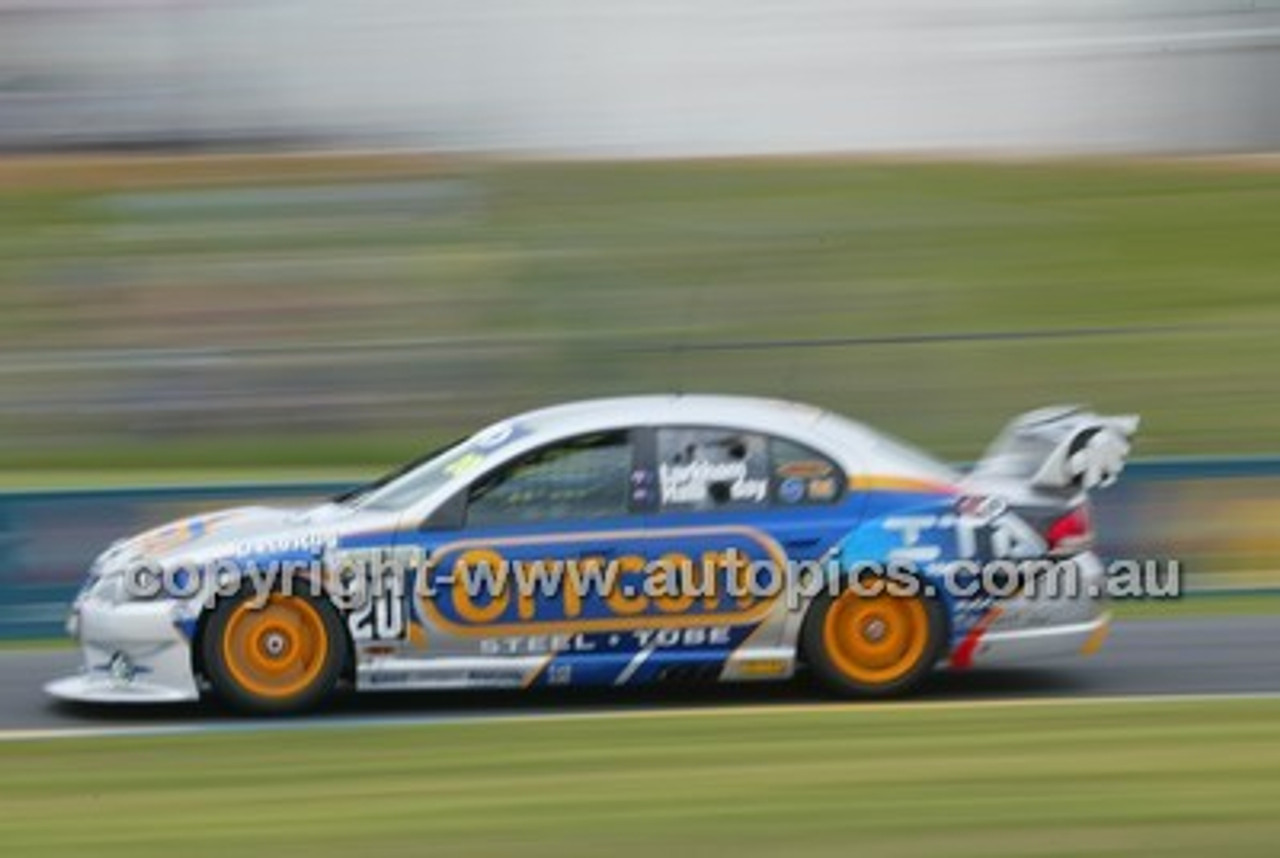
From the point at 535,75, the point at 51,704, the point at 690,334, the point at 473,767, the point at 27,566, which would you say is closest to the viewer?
the point at 473,767

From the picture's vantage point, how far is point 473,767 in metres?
9.40

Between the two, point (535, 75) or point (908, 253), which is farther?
point (535, 75)

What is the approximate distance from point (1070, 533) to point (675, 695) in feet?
6.14

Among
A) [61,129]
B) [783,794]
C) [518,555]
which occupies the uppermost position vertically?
[61,129]

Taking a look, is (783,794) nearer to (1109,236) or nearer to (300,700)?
(300,700)

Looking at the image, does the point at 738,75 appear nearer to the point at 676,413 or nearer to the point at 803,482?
the point at 676,413

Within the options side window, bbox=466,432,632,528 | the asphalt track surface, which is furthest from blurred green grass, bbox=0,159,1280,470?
side window, bbox=466,432,632,528

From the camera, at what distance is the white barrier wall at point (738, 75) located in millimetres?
31828

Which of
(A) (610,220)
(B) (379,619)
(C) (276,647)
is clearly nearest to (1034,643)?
(B) (379,619)

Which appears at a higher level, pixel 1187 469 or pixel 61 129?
pixel 61 129

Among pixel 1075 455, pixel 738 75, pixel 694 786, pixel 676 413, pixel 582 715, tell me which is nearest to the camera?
pixel 694 786

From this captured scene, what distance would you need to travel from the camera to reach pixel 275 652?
1077 cm

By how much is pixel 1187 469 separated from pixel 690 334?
10.4 m

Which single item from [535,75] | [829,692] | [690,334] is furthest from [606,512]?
[535,75]
